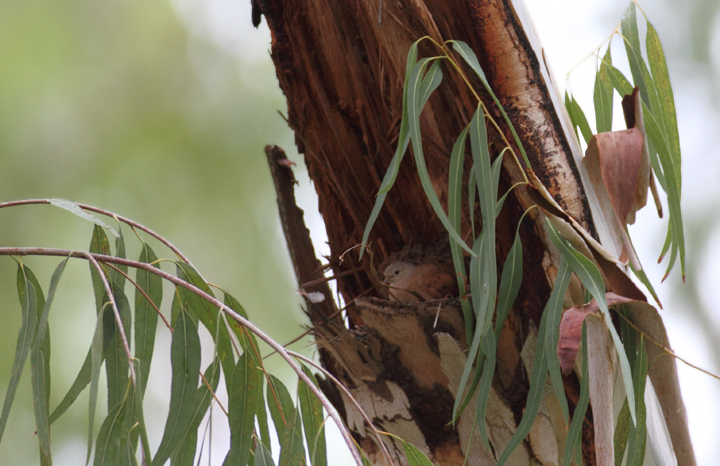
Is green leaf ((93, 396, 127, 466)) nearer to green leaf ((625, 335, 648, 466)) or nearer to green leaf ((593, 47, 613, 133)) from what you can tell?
green leaf ((625, 335, 648, 466))

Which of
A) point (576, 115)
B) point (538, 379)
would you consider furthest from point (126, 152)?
point (538, 379)

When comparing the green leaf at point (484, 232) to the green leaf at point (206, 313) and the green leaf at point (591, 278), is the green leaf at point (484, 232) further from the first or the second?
the green leaf at point (206, 313)

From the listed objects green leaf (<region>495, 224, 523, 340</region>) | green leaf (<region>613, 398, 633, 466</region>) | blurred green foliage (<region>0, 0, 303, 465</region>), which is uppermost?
blurred green foliage (<region>0, 0, 303, 465</region>)

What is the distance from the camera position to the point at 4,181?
4.69 feet

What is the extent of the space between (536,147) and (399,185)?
Result: 171 millimetres

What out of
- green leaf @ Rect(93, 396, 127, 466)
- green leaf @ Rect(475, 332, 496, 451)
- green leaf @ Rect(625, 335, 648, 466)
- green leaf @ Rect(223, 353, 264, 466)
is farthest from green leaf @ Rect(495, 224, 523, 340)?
green leaf @ Rect(93, 396, 127, 466)

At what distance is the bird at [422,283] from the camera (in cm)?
61

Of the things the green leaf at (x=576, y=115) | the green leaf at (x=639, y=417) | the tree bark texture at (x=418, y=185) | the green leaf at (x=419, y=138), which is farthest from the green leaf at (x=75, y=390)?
the green leaf at (x=576, y=115)

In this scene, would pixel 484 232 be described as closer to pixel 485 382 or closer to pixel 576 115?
pixel 485 382

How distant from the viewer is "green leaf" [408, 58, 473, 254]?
430mm

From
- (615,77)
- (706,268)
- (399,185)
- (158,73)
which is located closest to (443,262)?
(399,185)

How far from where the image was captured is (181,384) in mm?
455

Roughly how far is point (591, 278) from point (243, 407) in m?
0.32

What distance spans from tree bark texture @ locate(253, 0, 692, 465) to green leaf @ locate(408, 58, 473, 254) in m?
0.06
